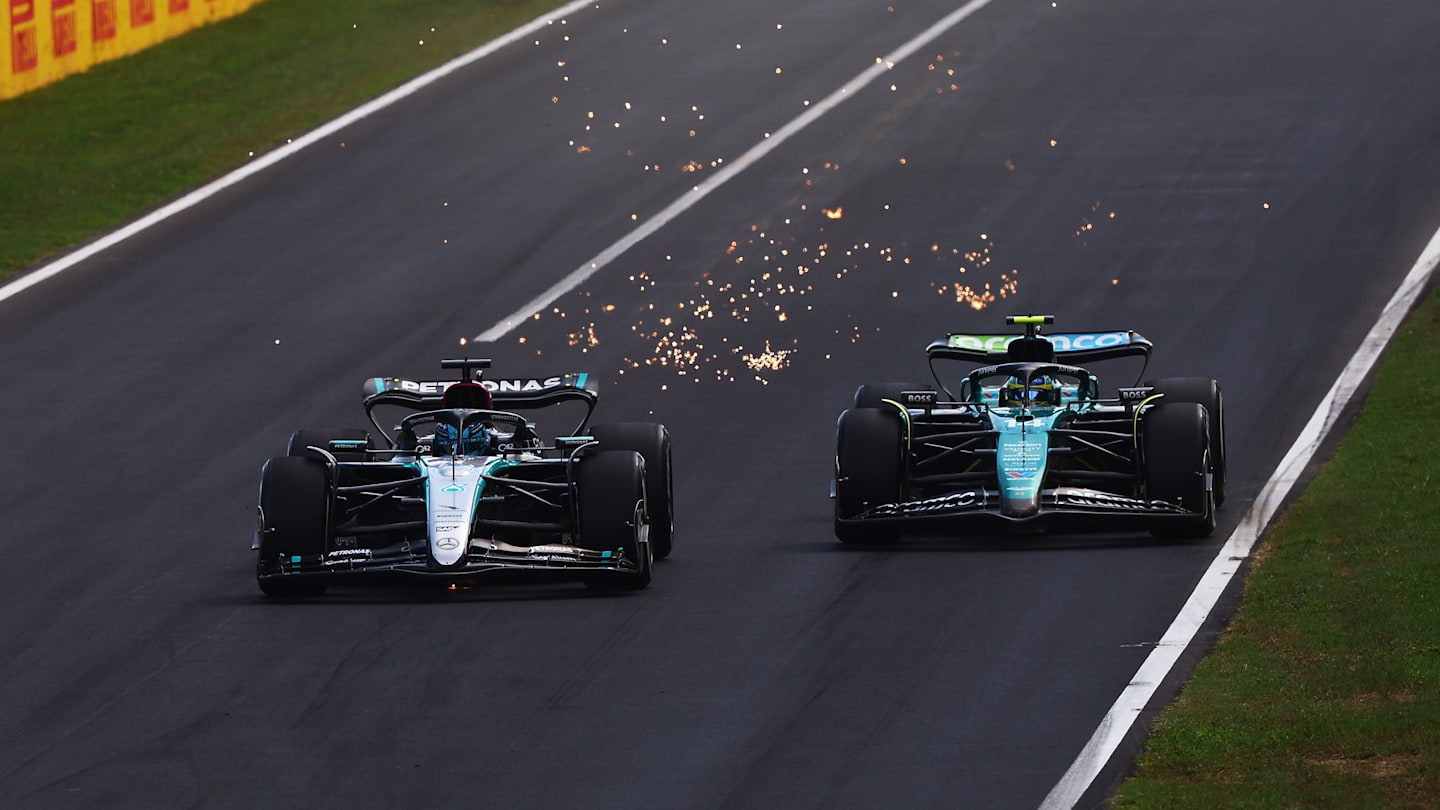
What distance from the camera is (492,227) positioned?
113ft

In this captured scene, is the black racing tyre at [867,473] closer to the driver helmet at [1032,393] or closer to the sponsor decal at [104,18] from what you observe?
the driver helmet at [1032,393]

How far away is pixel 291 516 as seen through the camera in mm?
19016

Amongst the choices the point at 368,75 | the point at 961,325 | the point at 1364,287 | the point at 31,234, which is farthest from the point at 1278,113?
the point at 31,234

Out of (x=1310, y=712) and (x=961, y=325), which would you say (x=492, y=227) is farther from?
(x=1310, y=712)

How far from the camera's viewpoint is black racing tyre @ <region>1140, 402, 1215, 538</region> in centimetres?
2044

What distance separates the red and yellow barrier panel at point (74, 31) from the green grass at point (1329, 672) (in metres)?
22.9

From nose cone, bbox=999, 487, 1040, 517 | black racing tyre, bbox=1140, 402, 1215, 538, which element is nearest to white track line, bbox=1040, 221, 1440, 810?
black racing tyre, bbox=1140, 402, 1215, 538

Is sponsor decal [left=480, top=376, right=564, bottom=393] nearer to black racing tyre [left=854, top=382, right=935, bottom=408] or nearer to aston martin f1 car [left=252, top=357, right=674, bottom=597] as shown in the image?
aston martin f1 car [left=252, top=357, right=674, bottom=597]

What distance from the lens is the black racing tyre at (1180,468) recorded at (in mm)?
20438

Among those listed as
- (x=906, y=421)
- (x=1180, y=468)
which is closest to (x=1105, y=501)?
(x=1180, y=468)

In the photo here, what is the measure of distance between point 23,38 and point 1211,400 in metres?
23.1

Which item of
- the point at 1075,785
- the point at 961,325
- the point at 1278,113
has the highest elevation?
the point at 1278,113

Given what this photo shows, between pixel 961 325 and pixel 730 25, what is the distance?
48.4 feet

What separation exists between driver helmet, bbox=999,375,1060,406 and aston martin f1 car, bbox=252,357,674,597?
3.12 metres
